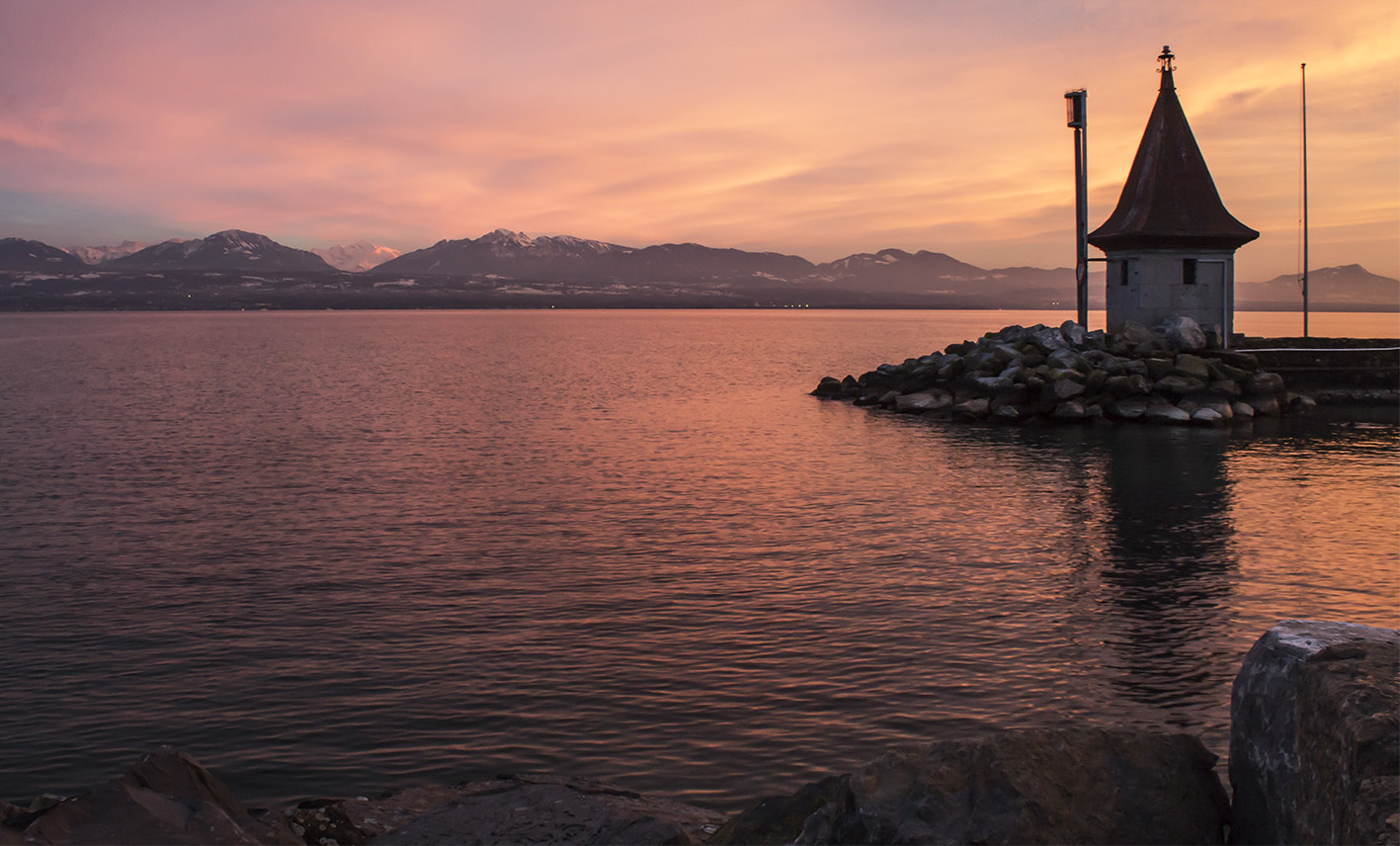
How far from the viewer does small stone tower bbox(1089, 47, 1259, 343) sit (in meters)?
42.2

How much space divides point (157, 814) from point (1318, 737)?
285 inches

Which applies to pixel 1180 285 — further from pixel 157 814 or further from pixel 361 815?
pixel 157 814

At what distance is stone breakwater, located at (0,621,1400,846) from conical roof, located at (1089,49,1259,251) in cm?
3908

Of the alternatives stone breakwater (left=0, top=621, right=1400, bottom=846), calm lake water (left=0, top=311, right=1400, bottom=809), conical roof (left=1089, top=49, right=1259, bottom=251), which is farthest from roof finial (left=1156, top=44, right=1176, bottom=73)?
stone breakwater (left=0, top=621, right=1400, bottom=846)

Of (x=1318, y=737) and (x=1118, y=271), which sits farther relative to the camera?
(x=1118, y=271)

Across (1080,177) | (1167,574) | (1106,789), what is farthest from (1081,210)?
(1106,789)

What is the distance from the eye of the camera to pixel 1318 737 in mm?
5762

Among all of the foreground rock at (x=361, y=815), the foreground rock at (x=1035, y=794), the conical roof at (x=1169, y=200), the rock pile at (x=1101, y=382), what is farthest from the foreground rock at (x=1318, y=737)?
the conical roof at (x=1169, y=200)

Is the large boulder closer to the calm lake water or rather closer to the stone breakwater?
the stone breakwater

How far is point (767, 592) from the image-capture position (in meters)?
15.8

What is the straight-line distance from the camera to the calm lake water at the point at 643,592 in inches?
419

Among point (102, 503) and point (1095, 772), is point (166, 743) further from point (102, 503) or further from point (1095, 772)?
point (102, 503)

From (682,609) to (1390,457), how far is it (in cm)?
2419

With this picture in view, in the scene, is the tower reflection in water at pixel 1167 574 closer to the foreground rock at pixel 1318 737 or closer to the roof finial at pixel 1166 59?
the foreground rock at pixel 1318 737
